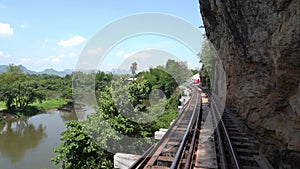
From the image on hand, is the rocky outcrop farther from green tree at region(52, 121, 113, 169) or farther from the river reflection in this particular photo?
the river reflection

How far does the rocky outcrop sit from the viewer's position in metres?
5.11

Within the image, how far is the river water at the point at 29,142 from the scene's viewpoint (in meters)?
24.0

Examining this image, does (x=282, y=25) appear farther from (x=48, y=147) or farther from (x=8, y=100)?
(x=8, y=100)

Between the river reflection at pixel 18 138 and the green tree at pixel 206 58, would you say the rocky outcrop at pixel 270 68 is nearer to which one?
the green tree at pixel 206 58

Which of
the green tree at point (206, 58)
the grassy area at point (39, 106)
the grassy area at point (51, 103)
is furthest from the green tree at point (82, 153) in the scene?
the grassy area at point (51, 103)

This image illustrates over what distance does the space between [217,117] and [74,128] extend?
275 inches

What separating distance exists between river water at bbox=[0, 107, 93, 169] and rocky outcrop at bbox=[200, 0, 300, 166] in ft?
51.7

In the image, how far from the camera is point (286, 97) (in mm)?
6723

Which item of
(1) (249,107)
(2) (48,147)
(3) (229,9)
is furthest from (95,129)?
(2) (48,147)

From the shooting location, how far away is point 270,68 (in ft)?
25.1

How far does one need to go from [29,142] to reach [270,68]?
32284 mm

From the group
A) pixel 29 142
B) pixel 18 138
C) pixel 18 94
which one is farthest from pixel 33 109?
pixel 29 142

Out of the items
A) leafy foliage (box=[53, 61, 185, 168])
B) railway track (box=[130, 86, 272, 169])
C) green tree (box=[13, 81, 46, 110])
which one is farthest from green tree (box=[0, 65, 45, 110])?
railway track (box=[130, 86, 272, 169])

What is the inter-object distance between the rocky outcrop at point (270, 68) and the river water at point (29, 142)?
15.8 meters
